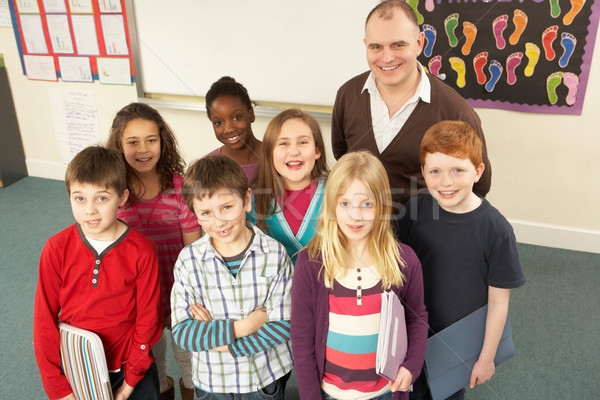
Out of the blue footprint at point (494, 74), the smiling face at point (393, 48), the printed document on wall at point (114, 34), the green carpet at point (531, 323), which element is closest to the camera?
the smiling face at point (393, 48)

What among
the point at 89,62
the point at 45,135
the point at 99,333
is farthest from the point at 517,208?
the point at 45,135

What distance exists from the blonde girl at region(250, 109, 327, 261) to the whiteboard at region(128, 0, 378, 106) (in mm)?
1302

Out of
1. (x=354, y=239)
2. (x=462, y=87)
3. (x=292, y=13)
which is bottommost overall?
(x=354, y=239)

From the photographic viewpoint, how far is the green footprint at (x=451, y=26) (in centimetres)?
246

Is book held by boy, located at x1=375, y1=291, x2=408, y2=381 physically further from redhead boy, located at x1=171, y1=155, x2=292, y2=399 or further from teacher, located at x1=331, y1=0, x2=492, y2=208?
teacher, located at x1=331, y1=0, x2=492, y2=208

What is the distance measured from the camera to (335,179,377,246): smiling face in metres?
1.14

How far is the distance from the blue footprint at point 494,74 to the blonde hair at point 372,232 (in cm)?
171

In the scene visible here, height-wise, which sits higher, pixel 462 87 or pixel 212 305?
pixel 462 87

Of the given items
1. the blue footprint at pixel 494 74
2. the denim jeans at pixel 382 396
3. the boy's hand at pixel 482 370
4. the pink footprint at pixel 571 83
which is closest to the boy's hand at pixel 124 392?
the denim jeans at pixel 382 396

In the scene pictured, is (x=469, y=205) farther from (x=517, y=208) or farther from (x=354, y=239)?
(x=517, y=208)

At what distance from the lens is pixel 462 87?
8.52ft

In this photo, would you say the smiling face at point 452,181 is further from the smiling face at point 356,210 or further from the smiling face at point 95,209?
the smiling face at point 95,209

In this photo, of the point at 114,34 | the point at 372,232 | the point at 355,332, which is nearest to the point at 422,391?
the point at 355,332

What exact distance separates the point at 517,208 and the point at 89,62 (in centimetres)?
322
